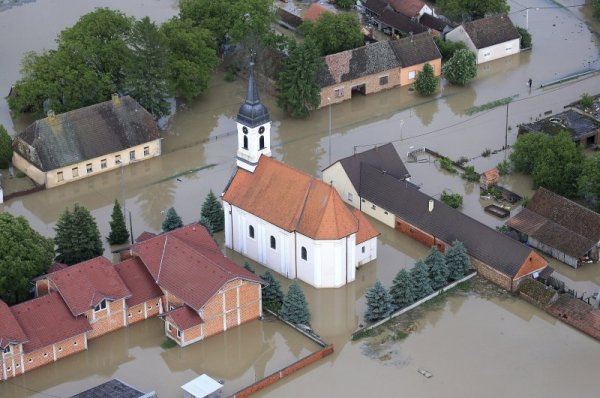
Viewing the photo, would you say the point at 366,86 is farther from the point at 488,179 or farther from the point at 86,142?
the point at 86,142

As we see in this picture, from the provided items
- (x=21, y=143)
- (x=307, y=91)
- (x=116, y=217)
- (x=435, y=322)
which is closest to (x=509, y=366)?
(x=435, y=322)

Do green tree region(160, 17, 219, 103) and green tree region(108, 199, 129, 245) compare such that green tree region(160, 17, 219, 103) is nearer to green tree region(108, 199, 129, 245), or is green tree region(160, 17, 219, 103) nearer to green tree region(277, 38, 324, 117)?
green tree region(277, 38, 324, 117)

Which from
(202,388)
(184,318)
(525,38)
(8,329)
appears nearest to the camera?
(202,388)

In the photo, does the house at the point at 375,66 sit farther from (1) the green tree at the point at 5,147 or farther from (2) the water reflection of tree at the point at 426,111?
(1) the green tree at the point at 5,147

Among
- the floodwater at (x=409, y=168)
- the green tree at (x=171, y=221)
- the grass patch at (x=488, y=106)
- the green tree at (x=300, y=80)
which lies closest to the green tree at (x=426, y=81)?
the floodwater at (x=409, y=168)

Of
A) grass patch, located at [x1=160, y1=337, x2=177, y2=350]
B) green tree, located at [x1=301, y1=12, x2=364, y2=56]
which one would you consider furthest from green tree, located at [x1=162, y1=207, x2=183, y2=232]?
green tree, located at [x1=301, y1=12, x2=364, y2=56]

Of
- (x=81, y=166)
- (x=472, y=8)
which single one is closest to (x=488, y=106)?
(x=472, y=8)

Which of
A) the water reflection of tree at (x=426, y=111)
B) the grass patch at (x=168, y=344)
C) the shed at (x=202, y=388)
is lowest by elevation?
the grass patch at (x=168, y=344)
